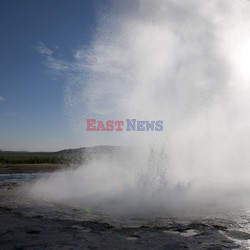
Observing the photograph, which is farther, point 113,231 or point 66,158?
point 66,158

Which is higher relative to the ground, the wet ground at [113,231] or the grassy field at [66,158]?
the grassy field at [66,158]

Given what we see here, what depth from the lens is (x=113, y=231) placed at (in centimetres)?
770

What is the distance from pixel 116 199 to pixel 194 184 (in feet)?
18.7

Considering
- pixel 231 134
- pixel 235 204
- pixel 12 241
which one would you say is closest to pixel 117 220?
pixel 12 241

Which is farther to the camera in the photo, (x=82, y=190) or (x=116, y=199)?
(x=82, y=190)

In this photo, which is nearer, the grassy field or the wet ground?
the wet ground

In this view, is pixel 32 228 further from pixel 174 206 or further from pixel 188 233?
pixel 174 206

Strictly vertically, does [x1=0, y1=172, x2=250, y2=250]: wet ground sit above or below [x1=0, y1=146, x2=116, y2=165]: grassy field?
below

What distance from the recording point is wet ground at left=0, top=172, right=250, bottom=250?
21.7ft

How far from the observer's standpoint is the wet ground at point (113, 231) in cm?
663

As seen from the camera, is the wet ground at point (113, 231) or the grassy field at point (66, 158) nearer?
the wet ground at point (113, 231)

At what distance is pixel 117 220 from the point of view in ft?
29.2

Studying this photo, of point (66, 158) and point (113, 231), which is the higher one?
point (66, 158)

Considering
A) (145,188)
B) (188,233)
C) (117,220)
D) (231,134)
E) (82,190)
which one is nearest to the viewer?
(188,233)
